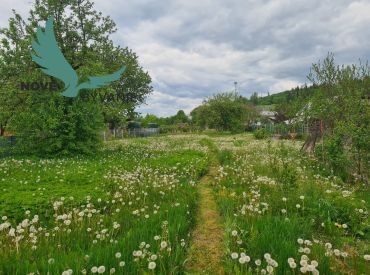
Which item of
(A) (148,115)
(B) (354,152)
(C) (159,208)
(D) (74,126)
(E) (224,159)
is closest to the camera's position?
(C) (159,208)

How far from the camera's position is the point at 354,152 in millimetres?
9930

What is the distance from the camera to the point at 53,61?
18.0 m

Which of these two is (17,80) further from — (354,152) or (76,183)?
(354,152)

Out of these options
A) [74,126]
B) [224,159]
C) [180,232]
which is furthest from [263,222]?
[74,126]

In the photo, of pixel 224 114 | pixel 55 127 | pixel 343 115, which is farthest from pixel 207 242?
pixel 224 114

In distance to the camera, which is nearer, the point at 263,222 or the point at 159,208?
the point at 263,222

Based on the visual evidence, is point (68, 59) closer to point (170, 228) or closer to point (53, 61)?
point (53, 61)

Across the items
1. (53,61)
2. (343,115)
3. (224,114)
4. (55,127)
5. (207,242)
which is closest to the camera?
(207,242)

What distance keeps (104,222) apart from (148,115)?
122 metres

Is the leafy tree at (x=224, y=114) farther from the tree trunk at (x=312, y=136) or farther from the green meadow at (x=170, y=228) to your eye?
the green meadow at (x=170, y=228)

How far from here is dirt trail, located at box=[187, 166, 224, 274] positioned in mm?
4172

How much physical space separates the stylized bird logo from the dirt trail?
14.4 metres

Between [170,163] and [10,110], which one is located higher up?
[10,110]

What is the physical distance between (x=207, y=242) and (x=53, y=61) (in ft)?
57.1
